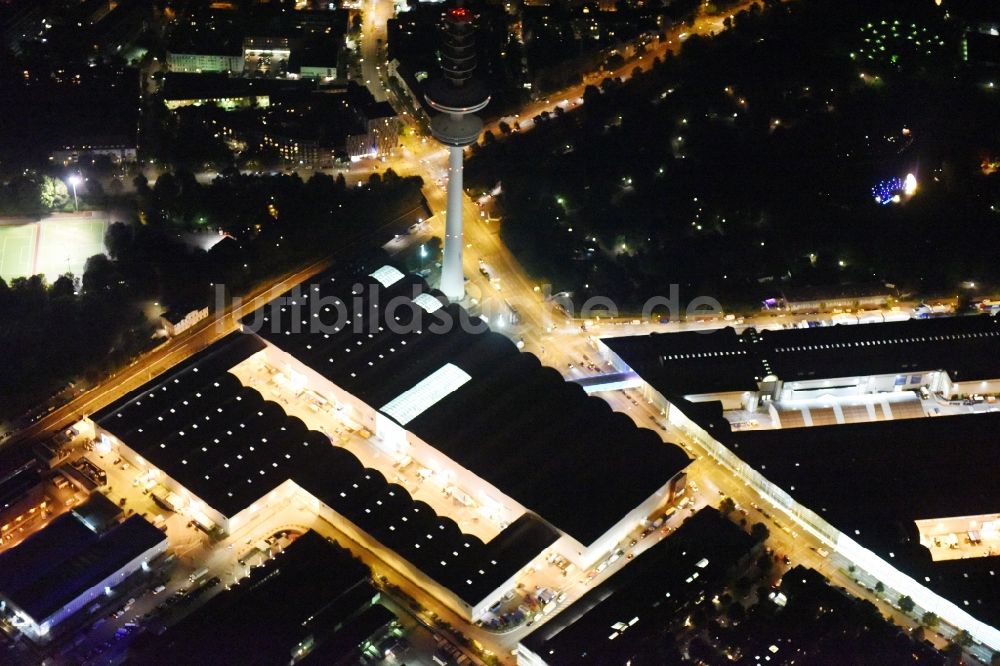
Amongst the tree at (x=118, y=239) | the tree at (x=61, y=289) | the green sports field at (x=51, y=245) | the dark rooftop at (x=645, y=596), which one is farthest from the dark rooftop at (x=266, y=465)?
the green sports field at (x=51, y=245)

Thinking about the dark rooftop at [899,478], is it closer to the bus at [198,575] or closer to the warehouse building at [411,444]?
the warehouse building at [411,444]

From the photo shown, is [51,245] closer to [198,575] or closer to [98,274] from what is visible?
[98,274]

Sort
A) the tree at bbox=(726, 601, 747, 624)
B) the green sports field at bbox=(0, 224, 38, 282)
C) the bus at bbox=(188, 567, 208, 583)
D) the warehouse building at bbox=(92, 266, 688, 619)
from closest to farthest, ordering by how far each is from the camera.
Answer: the tree at bbox=(726, 601, 747, 624) → the bus at bbox=(188, 567, 208, 583) → the warehouse building at bbox=(92, 266, 688, 619) → the green sports field at bbox=(0, 224, 38, 282)

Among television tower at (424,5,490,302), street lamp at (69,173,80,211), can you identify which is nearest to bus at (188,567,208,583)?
television tower at (424,5,490,302)

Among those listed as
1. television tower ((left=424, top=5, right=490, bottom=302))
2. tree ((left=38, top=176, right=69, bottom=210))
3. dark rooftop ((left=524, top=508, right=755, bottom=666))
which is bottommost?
dark rooftop ((left=524, top=508, right=755, bottom=666))

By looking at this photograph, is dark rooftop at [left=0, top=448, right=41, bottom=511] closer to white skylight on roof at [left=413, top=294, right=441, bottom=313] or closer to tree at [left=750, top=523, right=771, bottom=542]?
white skylight on roof at [left=413, top=294, right=441, bottom=313]
